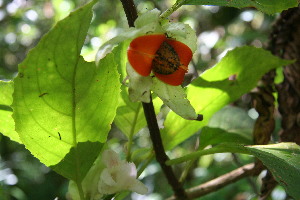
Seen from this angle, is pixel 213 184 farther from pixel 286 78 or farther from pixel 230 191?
pixel 230 191

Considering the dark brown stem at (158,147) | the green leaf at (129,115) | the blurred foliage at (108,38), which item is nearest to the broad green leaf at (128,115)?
the green leaf at (129,115)

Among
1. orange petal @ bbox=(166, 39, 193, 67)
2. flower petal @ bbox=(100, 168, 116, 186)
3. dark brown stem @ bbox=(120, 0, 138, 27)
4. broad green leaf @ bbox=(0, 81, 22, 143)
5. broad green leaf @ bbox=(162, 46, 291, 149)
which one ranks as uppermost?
dark brown stem @ bbox=(120, 0, 138, 27)

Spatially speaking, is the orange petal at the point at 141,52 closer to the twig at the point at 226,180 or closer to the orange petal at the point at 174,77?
the orange petal at the point at 174,77

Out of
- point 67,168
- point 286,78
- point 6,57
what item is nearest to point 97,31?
point 6,57

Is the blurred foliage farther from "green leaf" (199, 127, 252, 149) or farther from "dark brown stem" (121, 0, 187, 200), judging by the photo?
"dark brown stem" (121, 0, 187, 200)

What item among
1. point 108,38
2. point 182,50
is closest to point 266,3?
point 182,50

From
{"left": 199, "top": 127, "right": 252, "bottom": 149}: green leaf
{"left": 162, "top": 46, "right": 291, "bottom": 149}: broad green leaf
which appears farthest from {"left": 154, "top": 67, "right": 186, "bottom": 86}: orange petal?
{"left": 199, "top": 127, "right": 252, "bottom": 149}: green leaf
